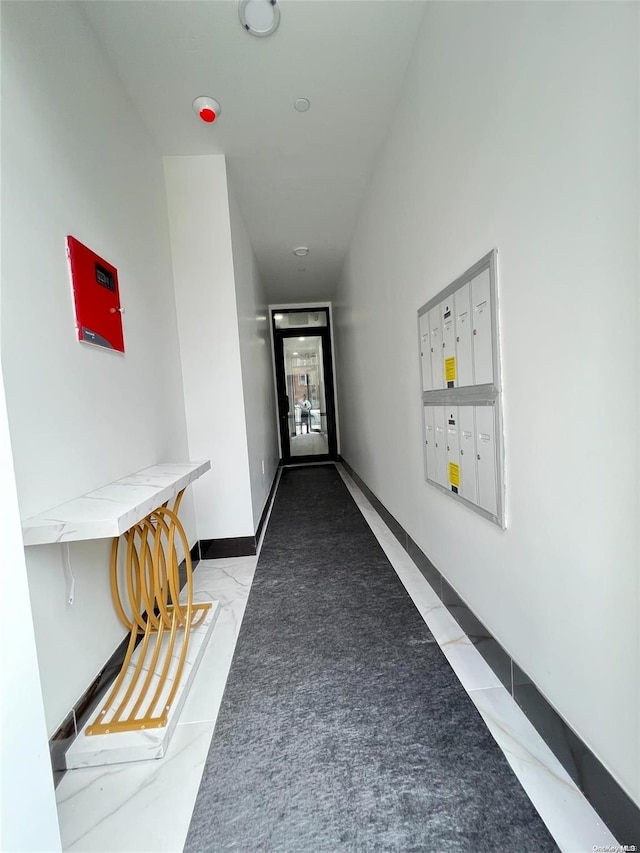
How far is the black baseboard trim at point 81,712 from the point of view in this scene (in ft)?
3.73

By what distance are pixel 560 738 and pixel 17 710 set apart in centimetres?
135

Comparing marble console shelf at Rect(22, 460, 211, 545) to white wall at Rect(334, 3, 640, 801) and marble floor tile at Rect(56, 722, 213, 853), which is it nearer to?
marble floor tile at Rect(56, 722, 213, 853)

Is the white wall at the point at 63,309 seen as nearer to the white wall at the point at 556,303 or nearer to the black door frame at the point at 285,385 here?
the white wall at the point at 556,303

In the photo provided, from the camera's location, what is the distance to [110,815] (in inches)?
40.2

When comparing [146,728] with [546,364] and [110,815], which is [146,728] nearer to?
[110,815]

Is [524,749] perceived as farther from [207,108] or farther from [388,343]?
[207,108]

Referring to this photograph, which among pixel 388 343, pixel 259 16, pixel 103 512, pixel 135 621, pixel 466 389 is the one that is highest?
pixel 259 16

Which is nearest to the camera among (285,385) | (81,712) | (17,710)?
(17,710)

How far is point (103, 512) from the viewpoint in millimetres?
1115

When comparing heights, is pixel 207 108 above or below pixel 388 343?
above

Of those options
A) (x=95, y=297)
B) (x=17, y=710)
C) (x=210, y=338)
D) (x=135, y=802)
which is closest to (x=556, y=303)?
(x=17, y=710)

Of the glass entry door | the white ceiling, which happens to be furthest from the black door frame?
the white ceiling

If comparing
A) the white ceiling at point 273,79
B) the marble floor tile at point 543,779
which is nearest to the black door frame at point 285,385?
the white ceiling at point 273,79

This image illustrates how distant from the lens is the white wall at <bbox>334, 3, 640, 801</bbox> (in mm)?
793
